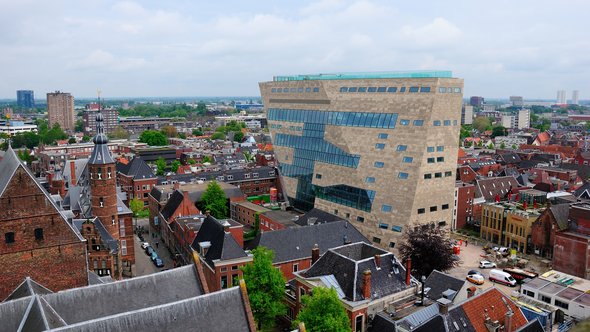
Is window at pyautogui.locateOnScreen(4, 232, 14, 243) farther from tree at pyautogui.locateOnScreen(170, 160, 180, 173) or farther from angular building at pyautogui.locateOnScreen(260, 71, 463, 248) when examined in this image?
tree at pyautogui.locateOnScreen(170, 160, 180, 173)

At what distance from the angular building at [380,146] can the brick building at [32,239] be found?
159ft

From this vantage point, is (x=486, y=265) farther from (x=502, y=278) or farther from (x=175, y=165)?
(x=175, y=165)

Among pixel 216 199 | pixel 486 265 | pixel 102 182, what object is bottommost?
pixel 486 265

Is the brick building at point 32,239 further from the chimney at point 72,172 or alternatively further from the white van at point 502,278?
the white van at point 502,278

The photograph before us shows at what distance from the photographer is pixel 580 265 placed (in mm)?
61938

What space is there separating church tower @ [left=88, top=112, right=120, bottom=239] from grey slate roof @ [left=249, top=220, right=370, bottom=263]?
60.9 ft

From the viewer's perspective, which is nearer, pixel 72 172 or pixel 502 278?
pixel 502 278

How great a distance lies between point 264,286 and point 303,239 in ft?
47.5

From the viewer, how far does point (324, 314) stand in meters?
36.9

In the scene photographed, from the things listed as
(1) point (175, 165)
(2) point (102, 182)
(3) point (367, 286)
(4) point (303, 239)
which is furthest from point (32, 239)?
(1) point (175, 165)

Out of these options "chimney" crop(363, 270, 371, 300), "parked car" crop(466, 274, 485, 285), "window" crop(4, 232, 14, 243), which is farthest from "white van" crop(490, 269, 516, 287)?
"window" crop(4, 232, 14, 243)

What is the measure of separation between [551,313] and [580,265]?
18.9 metres

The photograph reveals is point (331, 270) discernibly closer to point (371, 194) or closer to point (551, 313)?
point (551, 313)

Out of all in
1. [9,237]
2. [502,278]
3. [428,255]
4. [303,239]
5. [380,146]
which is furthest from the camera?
[380,146]
